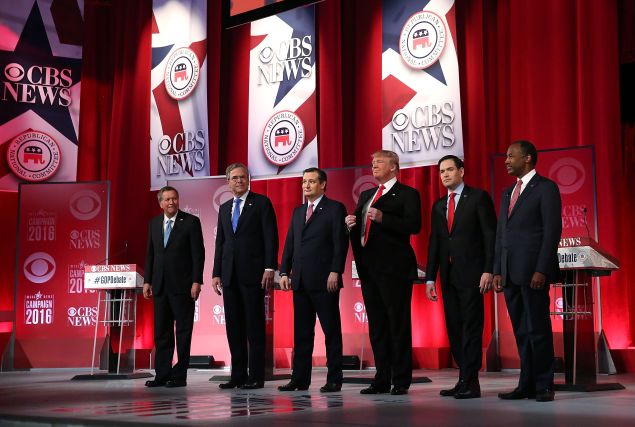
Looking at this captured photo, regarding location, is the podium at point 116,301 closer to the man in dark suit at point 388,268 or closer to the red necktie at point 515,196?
the man in dark suit at point 388,268

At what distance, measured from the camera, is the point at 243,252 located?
16.7 feet

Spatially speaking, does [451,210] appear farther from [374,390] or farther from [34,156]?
[34,156]

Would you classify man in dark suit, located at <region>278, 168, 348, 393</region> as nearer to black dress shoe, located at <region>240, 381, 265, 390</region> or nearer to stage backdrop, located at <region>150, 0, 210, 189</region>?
black dress shoe, located at <region>240, 381, 265, 390</region>

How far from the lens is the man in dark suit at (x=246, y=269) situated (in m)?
5.07

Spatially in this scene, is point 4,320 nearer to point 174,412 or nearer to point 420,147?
point 420,147

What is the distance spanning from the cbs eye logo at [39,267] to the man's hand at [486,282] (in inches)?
217

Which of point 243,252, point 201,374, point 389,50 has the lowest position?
point 201,374

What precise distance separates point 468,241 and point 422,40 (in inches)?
143

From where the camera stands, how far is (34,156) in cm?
930

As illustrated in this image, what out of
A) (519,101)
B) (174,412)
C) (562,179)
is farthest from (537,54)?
(174,412)

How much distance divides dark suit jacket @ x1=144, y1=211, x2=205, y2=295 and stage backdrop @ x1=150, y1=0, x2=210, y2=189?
3.16m

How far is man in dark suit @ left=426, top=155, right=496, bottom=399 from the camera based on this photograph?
13.8 feet

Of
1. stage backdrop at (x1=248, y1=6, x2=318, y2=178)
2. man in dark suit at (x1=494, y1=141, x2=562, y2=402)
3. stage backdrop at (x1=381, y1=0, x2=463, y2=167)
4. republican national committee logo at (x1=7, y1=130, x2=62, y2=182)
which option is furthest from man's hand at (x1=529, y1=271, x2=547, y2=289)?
republican national committee logo at (x1=7, y1=130, x2=62, y2=182)

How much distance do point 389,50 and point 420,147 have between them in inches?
41.1
